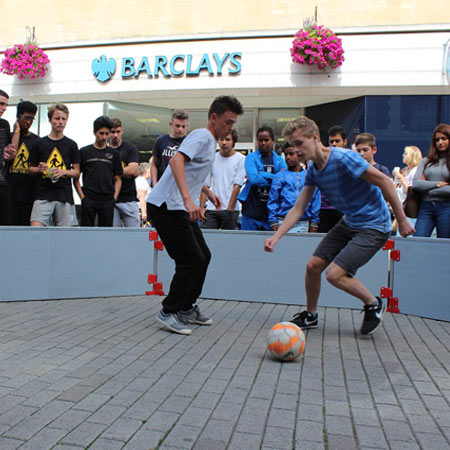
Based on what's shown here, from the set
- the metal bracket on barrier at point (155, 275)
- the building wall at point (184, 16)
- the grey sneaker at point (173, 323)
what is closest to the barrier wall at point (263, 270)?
the metal bracket on barrier at point (155, 275)

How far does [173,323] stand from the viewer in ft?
16.0

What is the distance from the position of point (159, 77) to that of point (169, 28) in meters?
1.37

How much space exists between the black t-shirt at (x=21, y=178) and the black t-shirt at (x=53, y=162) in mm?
123

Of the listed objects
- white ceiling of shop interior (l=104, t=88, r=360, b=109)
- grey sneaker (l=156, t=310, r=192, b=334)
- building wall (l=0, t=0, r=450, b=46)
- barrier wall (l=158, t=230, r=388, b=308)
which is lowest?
grey sneaker (l=156, t=310, r=192, b=334)

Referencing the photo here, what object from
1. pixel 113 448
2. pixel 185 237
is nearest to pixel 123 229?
pixel 185 237

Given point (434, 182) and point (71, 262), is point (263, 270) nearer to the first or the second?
point (434, 182)

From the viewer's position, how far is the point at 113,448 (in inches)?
98.0

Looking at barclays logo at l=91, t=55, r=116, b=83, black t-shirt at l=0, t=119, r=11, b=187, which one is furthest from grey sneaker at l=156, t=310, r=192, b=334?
barclays logo at l=91, t=55, r=116, b=83

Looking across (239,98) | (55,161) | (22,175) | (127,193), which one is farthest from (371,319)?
(239,98)

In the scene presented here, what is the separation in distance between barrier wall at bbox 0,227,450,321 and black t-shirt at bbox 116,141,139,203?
2.97ft

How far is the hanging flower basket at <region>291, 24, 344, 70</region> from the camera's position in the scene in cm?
1345

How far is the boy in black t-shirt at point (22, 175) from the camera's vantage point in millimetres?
6724

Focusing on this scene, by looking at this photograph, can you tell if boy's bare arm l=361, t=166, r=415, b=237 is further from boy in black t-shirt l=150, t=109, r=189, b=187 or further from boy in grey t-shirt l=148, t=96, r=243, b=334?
boy in black t-shirt l=150, t=109, r=189, b=187

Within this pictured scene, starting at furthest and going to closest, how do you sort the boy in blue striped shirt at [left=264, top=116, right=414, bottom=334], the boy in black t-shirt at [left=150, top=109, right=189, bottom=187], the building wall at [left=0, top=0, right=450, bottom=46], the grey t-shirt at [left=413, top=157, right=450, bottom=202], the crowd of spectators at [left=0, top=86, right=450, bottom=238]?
the building wall at [left=0, top=0, right=450, bottom=46] → the boy in black t-shirt at [left=150, top=109, right=189, bottom=187] → the crowd of spectators at [left=0, top=86, right=450, bottom=238] → the grey t-shirt at [left=413, top=157, right=450, bottom=202] → the boy in blue striped shirt at [left=264, top=116, right=414, bottom=334]
